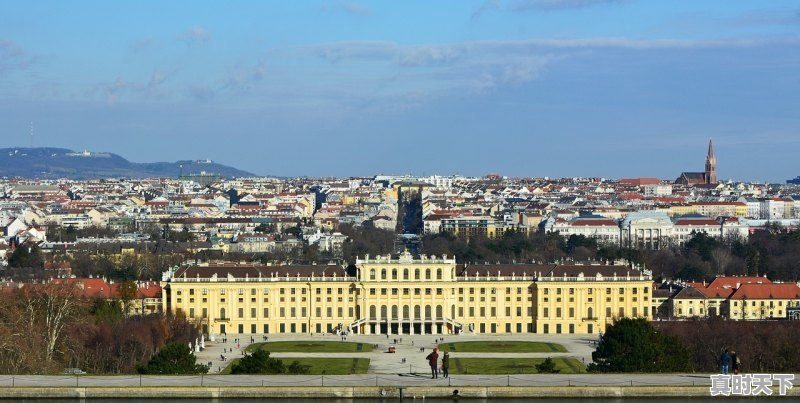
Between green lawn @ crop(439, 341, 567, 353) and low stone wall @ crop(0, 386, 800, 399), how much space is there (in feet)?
90.5

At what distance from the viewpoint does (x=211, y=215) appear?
16275 cm

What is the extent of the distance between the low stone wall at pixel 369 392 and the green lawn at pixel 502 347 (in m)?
27.6

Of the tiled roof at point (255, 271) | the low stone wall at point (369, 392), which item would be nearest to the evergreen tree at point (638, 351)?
the low stone wall at point (369, 392)

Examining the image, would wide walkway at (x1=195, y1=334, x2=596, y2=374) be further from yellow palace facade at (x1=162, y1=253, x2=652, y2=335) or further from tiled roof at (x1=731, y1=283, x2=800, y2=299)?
tiled roof at (x1=731, y1=283, x2=800, y2=299)

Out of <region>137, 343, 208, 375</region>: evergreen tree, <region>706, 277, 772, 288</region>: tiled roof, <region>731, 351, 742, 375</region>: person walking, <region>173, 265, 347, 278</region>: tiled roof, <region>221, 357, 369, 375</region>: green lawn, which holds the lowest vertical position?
<region>221, 357, 369, 375</region>: green lawn

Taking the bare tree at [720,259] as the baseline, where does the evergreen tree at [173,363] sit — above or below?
below

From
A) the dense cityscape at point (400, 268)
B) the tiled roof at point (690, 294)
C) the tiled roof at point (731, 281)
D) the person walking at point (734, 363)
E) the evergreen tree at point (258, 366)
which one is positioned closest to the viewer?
the person walking at point (734, 363)

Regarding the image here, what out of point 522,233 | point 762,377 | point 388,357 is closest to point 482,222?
point 522,233

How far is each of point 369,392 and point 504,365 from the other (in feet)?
65.6

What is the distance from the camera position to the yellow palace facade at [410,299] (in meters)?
76.1

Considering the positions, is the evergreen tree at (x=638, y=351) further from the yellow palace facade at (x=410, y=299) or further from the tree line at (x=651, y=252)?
the tree line at (x=651, y=252)

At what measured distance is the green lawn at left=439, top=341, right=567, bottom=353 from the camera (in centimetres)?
6488

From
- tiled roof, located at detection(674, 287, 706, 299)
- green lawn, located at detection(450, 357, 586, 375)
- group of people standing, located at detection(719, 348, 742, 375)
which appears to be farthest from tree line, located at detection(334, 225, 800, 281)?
group of people standing, located at detection(719, 348, 742, 375)

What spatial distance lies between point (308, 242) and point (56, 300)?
64.8 meters
